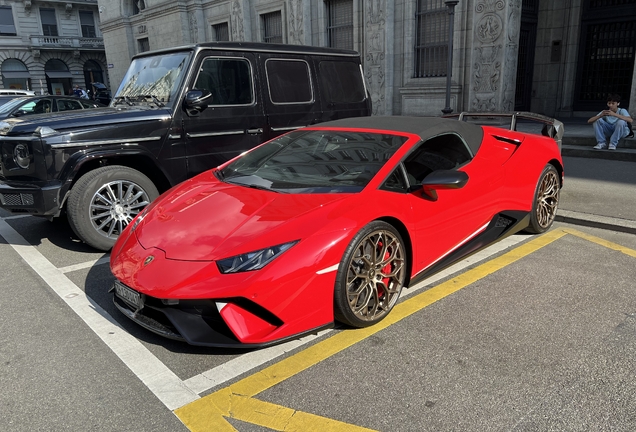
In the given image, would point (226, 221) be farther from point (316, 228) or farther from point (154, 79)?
point (154, 79)

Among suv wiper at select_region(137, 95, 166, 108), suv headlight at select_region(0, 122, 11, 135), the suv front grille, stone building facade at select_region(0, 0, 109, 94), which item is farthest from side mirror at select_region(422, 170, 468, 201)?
stone building facade at select_region(0, 0, 109, 94)

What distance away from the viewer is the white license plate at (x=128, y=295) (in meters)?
2.99

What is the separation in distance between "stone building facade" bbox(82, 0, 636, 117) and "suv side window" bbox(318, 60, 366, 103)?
7603 mm

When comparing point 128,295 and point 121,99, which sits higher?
point 121,99

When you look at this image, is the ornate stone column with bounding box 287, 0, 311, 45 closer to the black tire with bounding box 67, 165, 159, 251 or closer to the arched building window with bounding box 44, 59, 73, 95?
the black tire with bounding box 67, 165, 159, 251

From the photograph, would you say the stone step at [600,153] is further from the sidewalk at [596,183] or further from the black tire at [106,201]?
the black tire at [106,201]

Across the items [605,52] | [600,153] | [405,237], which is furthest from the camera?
[605,52]

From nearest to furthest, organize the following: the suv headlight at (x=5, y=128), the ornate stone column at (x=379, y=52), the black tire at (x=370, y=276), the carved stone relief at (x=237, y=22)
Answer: the black tire at (x=370, y=276) → the suv headlight at (x=5, y=128) → the ornate stone column at (x=379, y=52) → the carved stone relief at (x=237, y=22)

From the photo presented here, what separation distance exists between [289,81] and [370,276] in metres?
3.79

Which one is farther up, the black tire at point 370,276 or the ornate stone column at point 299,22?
the ornate stone column at point 299,22

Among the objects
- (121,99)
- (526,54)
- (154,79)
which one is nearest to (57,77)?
(526,54)

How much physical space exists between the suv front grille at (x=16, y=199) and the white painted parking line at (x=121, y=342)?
0.59 metres

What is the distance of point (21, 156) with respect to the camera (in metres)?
4.80

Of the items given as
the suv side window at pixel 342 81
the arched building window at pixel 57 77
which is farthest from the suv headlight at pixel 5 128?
the arched building window at pixel 57 77
